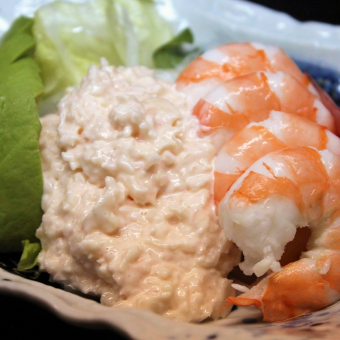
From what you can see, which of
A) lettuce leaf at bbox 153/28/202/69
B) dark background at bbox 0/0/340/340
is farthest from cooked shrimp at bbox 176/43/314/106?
dark background at bbox 0/0/340/340

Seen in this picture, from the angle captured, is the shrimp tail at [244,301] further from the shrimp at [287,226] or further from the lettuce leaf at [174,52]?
the lettuce leaf at [174,52]

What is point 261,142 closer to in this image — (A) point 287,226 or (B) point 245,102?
(B) point 245,102

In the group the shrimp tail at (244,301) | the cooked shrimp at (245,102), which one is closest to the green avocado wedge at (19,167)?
the cooked shrimp at (245,102)

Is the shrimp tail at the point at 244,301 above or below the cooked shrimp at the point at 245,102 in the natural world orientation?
below

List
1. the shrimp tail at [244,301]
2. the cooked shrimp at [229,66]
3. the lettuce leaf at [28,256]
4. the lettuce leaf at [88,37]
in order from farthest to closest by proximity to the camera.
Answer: the lettuce leaf at [88,37]
the cooked shrimp at [229,66]
the lettuce leaf at [28,256]
the shrimp tail at [244,301]

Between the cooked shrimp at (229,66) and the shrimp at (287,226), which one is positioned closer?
the shrimp at (287,226)

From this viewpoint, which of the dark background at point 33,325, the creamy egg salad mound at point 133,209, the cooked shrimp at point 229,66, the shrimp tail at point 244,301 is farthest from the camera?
the cooked shrimp at point 229,66

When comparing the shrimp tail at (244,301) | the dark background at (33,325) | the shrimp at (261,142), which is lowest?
the shrimp tail at (244,301)
